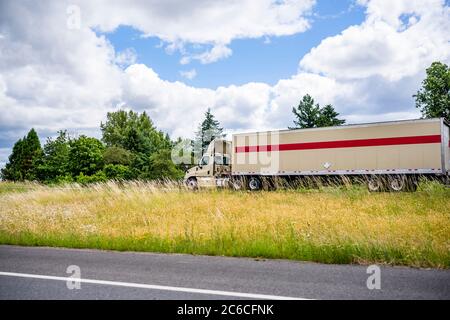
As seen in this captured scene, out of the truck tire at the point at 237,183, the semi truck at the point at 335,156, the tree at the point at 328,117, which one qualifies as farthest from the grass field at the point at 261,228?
the tree at the point at 328,117

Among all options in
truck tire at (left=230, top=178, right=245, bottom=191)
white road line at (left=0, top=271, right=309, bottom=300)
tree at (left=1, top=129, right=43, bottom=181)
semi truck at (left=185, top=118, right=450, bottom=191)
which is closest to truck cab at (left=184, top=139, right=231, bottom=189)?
semi truck at (left=185, top=118, right=450, bottom=191)

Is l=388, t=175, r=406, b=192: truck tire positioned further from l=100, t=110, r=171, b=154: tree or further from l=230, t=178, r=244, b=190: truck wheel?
l=100, t=110, r=171, b=154: tree

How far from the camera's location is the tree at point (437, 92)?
45.4 metres

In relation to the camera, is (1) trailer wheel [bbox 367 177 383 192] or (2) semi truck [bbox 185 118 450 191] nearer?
(2) semi truck [bbox 185 118 450 191]

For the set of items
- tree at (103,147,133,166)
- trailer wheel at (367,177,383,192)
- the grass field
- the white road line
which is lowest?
the white road line

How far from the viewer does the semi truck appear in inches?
780

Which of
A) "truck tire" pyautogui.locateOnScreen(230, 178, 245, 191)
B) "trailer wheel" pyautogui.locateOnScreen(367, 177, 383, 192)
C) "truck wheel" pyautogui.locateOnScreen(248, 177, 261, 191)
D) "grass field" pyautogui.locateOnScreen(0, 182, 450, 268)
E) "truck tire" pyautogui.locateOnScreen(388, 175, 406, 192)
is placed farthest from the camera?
→ "truck tire" pyautogui.locateOnScreen(230, 178, 245, 191)

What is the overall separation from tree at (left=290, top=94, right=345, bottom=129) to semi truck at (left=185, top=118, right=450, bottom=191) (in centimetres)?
4105

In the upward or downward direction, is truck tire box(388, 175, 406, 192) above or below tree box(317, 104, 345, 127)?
below

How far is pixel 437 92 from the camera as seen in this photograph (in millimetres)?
46219

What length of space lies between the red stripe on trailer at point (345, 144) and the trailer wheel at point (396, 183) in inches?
78.6

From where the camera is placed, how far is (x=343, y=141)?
881 inches
